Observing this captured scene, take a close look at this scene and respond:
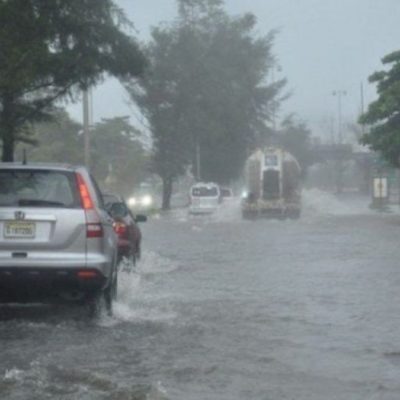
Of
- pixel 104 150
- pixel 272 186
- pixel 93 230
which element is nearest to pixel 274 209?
pixel 272 186

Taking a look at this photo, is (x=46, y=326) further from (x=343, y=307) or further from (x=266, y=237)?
(x=266, y=237)

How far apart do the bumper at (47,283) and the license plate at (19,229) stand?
0.33 meters

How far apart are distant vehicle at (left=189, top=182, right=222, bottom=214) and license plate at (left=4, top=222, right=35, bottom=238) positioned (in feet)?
142

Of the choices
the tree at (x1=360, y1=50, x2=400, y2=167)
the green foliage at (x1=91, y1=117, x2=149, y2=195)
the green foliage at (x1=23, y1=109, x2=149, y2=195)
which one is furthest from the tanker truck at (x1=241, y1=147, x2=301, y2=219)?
the green foliage at (x1=91, y1=117, x2=149, y2=195)

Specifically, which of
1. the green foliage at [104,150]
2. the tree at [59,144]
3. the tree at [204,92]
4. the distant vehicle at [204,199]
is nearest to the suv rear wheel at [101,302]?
the green foliage at [104,150]

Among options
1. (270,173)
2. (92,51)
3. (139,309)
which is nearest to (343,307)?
(139,309)

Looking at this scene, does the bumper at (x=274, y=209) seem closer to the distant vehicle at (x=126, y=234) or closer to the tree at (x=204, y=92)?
the tree at (x=204, y=92)

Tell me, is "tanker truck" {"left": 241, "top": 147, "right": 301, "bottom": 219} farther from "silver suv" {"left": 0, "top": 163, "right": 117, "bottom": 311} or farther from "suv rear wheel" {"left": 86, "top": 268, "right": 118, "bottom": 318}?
"silver suv" {"left": 0, "top": 163, "right": 117, "bottom": 311}

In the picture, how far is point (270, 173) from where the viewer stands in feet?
157

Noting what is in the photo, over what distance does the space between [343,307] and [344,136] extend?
136011mm

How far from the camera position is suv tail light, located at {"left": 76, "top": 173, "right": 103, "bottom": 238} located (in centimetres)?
1055

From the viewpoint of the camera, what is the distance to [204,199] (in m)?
54.6

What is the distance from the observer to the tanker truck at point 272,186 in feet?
152

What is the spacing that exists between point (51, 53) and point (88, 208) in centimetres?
1049
